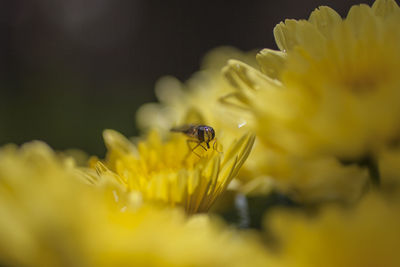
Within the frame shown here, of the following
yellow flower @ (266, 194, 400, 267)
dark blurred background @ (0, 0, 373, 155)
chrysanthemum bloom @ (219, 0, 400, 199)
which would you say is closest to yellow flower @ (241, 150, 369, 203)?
chrysanthemum bloom @ (219, 0, 400, 199)

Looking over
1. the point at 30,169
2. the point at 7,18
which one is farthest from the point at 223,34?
the point at 30,169

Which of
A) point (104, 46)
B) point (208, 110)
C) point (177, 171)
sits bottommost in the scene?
point (177, 171)

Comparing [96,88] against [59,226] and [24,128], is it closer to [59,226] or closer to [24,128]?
[24,128]

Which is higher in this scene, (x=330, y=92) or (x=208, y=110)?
(x=208, y=110)

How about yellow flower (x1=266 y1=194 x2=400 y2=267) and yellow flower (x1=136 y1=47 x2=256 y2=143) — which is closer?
yellow flower (x1=266 y1=194 x2=400 y2=267)

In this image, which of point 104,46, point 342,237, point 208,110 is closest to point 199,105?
point 208,110

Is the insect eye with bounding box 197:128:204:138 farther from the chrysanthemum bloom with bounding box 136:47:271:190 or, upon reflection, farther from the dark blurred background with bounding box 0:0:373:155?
the dark blurred background with bounding box 0:0:373:155

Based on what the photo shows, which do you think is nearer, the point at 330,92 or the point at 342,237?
the point at 342,237

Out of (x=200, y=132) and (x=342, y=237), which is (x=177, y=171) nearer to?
(x=200, y=132)
